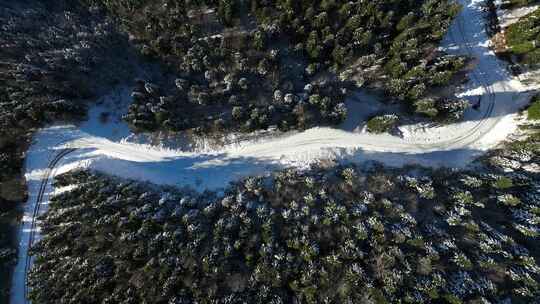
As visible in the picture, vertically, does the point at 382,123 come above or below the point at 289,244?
above

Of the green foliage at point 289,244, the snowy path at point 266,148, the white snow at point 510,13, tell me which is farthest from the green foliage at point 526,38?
the green foliage at point 289,244

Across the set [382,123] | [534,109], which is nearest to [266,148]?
[382,123]

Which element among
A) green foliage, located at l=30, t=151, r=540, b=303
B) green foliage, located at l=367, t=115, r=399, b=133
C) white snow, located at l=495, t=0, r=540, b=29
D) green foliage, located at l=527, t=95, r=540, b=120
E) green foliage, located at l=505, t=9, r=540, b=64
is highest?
white snow, located at l=495, t=0, r=540, b=29

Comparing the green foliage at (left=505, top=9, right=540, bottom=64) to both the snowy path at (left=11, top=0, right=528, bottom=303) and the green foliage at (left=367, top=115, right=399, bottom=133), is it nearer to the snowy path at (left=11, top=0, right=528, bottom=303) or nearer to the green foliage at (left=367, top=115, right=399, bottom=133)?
the snowy path at (left=11, top=0, right=528, bottom=303)

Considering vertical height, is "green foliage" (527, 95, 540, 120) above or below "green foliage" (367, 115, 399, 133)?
below

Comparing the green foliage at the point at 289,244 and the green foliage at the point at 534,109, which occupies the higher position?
the green foliage at the point at 534,109

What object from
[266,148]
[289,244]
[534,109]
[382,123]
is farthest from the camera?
[266,148]

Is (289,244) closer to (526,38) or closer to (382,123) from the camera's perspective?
(382,123)

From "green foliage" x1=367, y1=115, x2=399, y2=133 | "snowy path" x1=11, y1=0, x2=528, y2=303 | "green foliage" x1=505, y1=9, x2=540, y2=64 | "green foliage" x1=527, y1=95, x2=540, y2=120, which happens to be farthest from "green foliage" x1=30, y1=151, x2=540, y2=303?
"green foliage" x1=505, y1=9, x2=540, y2=64

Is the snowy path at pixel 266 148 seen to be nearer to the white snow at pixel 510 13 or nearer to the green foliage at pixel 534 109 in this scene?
the green foliage at pixel 534 109
